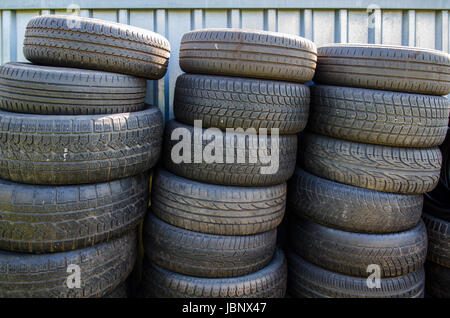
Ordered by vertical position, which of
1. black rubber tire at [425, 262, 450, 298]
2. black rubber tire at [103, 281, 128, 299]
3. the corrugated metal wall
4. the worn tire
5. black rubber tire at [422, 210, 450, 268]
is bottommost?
black rubber tire at [425, 262, 450, 298]

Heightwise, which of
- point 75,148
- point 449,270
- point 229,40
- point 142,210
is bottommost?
point 449,270

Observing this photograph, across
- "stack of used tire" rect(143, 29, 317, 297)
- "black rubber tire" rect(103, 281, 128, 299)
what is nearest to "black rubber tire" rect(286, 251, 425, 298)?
"stack of used tire" rect(143, 29, 317, 297)

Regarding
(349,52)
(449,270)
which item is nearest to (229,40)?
(349,52)

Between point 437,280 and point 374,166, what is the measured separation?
125 centimetres

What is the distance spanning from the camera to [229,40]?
7.31ft

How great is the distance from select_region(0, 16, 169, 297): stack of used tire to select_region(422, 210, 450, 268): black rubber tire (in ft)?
7.84

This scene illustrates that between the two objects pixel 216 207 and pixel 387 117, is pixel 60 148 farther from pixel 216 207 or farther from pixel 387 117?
pixel 387 117

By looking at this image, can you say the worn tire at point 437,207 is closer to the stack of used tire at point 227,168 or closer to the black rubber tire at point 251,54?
the stack of used tire at point 227,168

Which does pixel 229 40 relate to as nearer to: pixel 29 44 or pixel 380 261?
pixel 29 44

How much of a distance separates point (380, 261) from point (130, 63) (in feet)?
7.34

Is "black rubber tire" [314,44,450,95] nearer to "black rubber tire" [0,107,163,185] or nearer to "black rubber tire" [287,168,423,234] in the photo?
"black rubber tire" [287,168,423,234]

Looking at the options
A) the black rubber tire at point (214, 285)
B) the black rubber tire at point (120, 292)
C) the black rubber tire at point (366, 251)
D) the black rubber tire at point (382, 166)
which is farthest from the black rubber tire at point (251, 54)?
the black rubber tire at point (120, 292)

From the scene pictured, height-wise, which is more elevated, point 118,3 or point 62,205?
point 118,3

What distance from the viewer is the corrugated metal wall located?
123 inches
